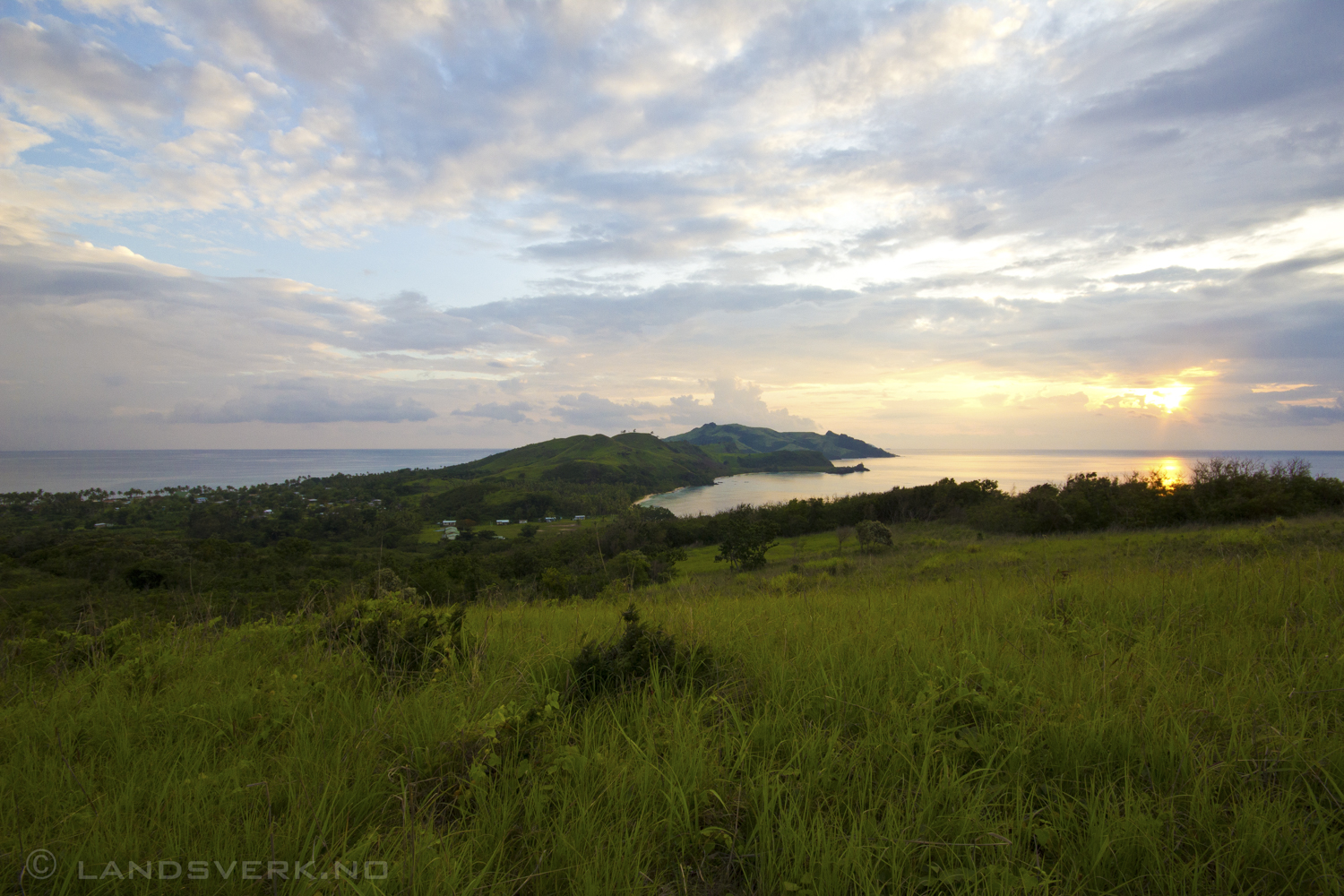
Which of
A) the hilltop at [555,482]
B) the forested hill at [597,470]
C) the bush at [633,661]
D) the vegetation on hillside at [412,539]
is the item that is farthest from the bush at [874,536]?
the forested hill at [597,470]

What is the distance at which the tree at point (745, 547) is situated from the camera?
3425 centimetres

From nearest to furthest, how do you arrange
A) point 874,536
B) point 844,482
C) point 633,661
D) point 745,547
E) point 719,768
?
point 719,768, point 633,661, point 745,547, point 874,536, point 844,482

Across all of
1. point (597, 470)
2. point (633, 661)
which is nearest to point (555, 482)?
point (597, 470)

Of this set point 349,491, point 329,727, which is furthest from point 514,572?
point 349,491

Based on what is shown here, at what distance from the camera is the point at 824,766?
8.04ft

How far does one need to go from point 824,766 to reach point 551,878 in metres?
1.23

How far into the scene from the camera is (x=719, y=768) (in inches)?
95.3

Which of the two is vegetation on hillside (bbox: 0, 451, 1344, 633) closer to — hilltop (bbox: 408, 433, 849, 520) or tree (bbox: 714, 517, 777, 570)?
tree (bbox: 714, 517, 777, 570)

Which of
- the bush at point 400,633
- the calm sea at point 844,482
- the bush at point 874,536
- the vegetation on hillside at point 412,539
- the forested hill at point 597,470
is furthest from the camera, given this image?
the forested hill at point 597,470

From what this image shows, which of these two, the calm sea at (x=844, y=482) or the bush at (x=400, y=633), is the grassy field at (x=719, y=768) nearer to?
the bush at (x=400, y=633)

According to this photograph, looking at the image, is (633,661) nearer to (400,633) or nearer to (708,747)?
(708,747)

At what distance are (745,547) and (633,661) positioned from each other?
105 feet

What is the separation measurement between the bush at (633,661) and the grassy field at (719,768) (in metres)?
0.10

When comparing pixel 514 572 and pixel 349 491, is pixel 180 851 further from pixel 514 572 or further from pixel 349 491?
pixel 349 491
